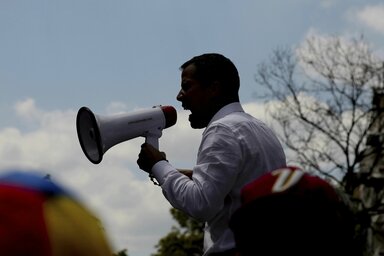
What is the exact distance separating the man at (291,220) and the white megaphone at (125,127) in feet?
7.78

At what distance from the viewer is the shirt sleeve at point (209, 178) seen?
11.7 ft

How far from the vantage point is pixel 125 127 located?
4160 millimetres

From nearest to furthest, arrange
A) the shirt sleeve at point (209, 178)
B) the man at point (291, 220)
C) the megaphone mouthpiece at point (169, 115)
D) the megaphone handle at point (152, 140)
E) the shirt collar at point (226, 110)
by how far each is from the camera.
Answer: the man at point (291, 220), the shirt sleeve at point (209, 178), the shirt collar at point (226, 110), the megaphone handle at point (152, 140), the megaphone mouthpiece at point (169, 115)

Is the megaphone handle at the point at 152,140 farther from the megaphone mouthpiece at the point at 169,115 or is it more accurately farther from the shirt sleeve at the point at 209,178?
the shirt sleeve at the point at 209,178

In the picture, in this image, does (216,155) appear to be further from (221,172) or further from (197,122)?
(197,122)

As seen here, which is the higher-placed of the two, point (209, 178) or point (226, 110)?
point (226, 110)

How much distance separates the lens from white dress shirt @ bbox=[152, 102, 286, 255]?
3582 mm

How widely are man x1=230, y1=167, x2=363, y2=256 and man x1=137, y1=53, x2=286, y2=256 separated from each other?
1798 millimetres

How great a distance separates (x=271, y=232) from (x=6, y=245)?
1.76ft

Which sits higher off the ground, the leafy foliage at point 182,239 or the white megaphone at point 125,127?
the leafy foliage at point 182,239

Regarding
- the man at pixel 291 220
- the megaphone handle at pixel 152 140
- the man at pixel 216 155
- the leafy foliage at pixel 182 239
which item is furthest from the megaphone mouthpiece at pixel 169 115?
the leafy foliage at pixel 182 239

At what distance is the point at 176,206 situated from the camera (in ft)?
12.2

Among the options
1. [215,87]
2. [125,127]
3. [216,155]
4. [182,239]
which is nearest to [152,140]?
[125,127]

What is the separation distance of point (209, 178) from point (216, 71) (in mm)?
585
